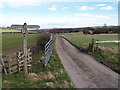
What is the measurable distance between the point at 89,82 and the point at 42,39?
34.3ft

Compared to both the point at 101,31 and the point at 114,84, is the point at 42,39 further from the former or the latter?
the point at 101,31

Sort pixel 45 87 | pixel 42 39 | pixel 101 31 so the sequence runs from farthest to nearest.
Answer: pixel 101 31 < pixel 42 39 < pixel 45 87

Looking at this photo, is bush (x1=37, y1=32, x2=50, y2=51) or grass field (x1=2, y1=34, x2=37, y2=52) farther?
grass field (x1=2, y1=34, x2=37, y2=52)

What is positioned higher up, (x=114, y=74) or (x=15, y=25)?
(x=15, y=25)

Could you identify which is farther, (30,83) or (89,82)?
(89,82)

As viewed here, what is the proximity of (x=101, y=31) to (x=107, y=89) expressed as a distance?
48.6 metres

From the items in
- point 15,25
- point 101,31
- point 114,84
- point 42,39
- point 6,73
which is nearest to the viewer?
point 114,84

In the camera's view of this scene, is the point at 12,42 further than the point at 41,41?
Yes

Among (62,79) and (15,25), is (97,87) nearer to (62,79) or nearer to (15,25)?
(62,79)

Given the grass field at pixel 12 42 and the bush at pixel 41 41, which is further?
the grass field at pixel 12 42

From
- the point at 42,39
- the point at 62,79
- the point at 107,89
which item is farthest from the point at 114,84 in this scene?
the point at 42,39

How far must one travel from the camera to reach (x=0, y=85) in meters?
6.06

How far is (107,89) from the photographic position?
6082mm

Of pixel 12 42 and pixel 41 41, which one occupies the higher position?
pixel 41 41
